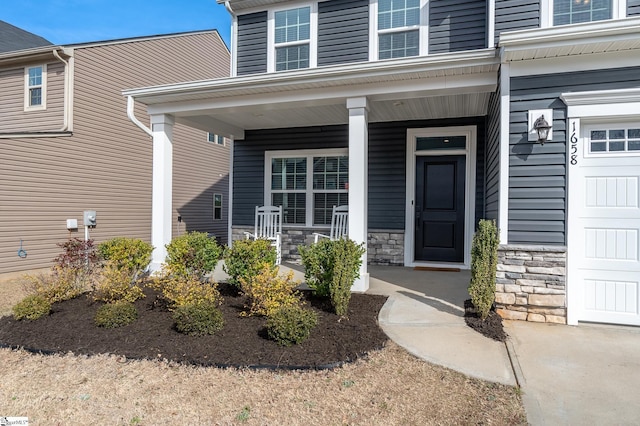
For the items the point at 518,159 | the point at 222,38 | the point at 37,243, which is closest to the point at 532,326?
the point at 518,159

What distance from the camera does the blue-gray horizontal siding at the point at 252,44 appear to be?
24.6 ft

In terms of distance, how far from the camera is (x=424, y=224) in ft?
22.7

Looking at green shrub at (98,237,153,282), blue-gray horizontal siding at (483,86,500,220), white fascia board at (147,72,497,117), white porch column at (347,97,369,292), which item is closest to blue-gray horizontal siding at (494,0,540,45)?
blue-gray horizontal siding at (483,86,500,220)

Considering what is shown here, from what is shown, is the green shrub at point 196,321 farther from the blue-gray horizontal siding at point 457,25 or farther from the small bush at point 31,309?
the blue-gray horizontal siding at point 457,25

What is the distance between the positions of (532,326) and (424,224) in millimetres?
3251

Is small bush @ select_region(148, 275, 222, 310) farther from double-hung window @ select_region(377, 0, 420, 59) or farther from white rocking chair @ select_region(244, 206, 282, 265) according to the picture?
double-hung window @ select_region(377, 0, 420, 59)

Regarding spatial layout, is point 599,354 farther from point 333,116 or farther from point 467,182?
point 333,116

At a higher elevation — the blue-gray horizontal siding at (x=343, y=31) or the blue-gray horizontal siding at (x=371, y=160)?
the blue-gray horizontal siding at (x=343, y=31)

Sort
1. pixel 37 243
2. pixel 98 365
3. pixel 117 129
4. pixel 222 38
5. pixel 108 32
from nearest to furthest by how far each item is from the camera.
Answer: pixel 98 365
pixel 37 243
pixel 117 129
pixel 222 38
pixel 108 32

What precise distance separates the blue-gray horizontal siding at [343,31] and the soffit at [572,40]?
3443mm

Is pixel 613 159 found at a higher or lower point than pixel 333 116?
lower

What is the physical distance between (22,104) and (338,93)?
7749 mm

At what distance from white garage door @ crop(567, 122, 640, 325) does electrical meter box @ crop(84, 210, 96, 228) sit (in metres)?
8.71

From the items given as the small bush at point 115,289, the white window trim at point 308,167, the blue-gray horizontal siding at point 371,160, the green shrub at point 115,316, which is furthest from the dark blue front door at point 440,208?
the green shrub at point 115,316
